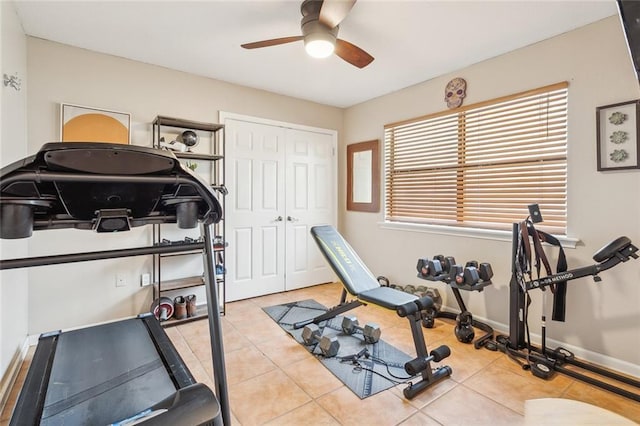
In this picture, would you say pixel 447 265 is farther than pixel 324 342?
Yes

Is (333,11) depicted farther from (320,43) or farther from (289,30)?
(289,30)

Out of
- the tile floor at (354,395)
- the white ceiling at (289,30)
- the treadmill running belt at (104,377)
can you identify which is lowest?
the tile floor at (354,395)

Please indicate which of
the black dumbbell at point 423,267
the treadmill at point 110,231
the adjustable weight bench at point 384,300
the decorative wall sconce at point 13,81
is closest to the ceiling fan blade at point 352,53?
the adjustable weight bench at point 384,300

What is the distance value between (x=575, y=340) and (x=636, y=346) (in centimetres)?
35

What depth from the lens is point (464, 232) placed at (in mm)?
3115

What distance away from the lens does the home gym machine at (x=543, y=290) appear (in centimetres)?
200

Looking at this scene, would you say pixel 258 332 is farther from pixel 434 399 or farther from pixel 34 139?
pixel 34 139

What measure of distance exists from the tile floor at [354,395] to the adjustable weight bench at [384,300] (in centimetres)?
9

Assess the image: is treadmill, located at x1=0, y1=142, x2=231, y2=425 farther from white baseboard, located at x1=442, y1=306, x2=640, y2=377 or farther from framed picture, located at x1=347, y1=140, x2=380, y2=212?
framed picture, located at x1=347, y1=140, x2=380, y2=212

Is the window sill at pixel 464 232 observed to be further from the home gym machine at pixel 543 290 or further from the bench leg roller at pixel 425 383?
the bench leg roller at pixel 425 383

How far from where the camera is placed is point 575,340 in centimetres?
242

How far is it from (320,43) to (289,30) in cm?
48

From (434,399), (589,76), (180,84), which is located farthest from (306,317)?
(589,76)

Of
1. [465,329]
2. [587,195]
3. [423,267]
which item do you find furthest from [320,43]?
[465,329]
